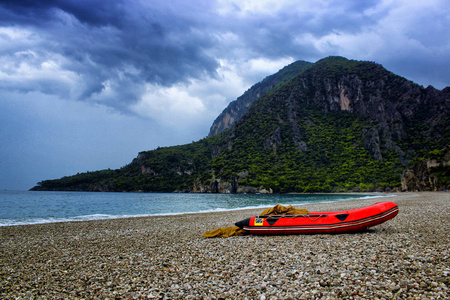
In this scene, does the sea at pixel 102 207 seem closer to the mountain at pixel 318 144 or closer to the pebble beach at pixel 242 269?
the pebble beach at pixel 242 269

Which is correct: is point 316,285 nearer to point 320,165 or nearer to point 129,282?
point 129,282

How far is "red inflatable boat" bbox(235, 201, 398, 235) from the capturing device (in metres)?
10.8

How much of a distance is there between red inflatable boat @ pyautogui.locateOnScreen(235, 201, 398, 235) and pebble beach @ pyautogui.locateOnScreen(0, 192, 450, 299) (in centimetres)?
45

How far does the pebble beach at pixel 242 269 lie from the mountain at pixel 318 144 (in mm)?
89175

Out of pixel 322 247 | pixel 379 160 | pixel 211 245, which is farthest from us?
pixel 379 160

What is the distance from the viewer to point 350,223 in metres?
10.8

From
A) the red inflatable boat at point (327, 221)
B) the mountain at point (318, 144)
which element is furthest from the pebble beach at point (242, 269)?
the mountain at point (318, 144)

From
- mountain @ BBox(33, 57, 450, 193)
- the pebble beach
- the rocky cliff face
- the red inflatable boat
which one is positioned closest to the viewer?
the pebble beach

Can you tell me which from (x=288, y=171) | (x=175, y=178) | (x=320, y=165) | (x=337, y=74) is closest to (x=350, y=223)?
(x=288, y=171)

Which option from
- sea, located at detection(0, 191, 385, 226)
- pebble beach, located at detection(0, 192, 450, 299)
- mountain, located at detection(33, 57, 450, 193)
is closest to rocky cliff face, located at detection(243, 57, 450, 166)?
mountain, located at detection(33, 57, 450, 193)

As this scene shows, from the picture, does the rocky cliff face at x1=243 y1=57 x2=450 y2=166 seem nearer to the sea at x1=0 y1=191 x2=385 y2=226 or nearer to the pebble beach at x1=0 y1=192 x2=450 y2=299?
the sea at x1=0 y1=191 x2=385 y2=226

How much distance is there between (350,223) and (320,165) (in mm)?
104113

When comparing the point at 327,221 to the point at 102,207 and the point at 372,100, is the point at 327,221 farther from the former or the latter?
the point at 372,100

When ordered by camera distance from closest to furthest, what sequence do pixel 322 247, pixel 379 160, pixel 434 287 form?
pixel 434 287 → pixel 322 247 → pixel 379 160
